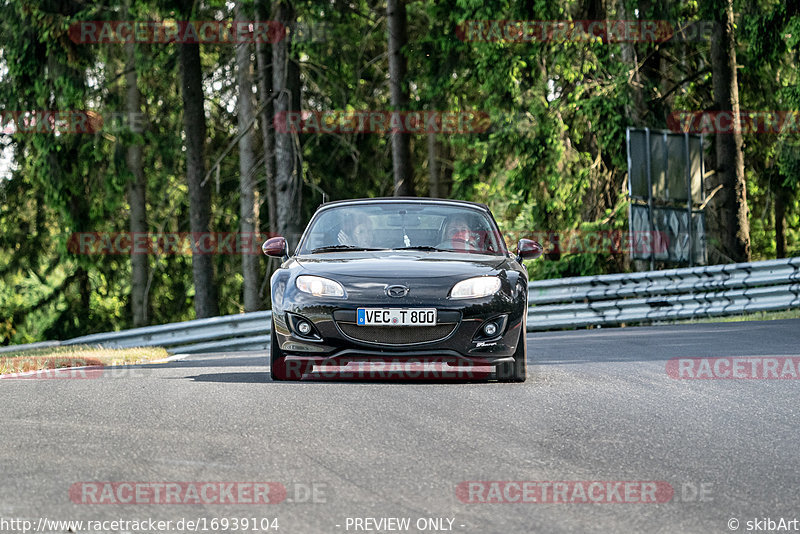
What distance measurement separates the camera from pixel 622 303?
20.7 m

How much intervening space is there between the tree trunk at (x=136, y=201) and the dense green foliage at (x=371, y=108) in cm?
55

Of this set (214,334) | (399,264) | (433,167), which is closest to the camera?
(399,264)

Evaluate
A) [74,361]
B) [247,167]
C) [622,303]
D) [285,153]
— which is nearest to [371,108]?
[247,167]

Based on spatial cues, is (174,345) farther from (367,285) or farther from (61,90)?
(61,90)

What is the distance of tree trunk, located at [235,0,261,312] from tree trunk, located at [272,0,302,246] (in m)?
1.99

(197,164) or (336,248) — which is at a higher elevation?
(197,164)

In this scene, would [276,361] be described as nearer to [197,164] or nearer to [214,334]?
[214,334]

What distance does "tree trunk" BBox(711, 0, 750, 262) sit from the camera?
1041 inches

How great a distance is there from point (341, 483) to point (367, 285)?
368 centimetres
